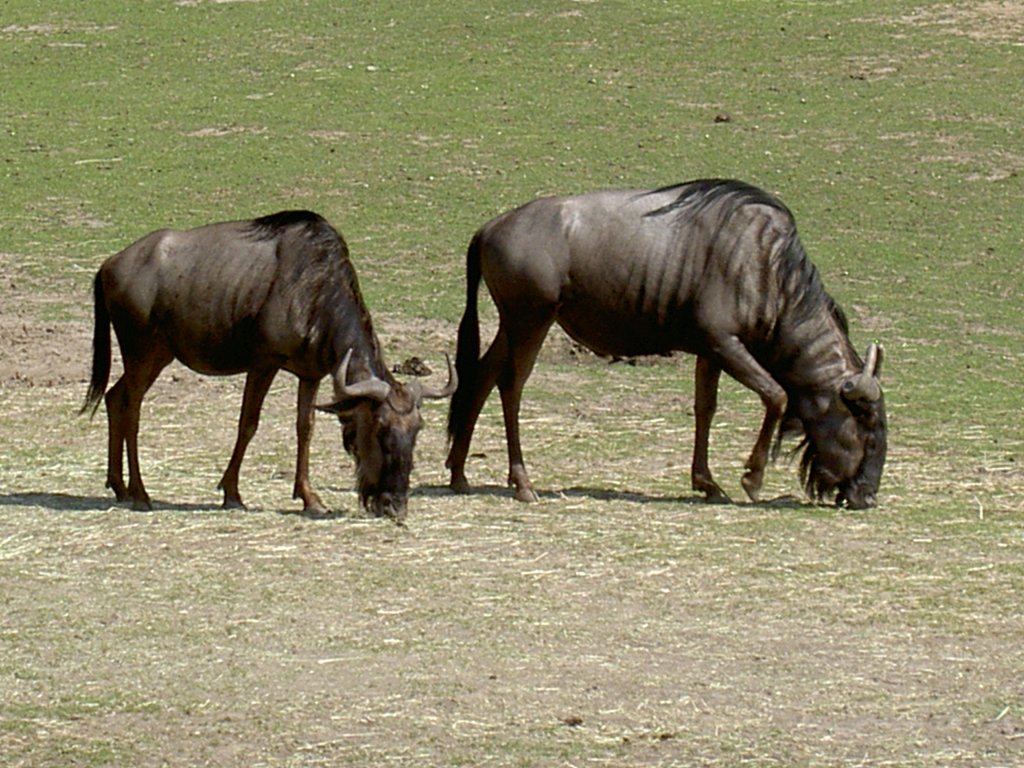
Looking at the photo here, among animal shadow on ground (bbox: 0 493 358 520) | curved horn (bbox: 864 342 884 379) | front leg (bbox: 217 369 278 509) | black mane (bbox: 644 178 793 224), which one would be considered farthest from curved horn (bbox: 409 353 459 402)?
curved horn (bbox: 864 342 884 379)

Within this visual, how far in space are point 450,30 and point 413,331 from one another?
34.5 feet

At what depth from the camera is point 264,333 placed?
10625 millimetres

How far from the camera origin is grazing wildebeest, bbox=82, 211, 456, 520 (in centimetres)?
1034

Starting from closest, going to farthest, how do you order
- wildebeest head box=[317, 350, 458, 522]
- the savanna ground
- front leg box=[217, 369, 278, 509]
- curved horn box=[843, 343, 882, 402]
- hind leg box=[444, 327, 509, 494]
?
the savanna ground → wildebeest head box=[317, 350, 458, 522] → front leg box=[217, 369, 278, 509] → curved horn box=[843, 343, 882, 402] → hind leg box=[444, 327, 509, 494]

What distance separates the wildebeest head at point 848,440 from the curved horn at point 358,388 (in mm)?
2303

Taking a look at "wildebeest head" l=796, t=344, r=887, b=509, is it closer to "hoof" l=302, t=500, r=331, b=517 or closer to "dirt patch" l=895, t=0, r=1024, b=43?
"hoof" l=302, t=500, r=331, b=517

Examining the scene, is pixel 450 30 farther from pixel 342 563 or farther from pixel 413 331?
pixel 342 563

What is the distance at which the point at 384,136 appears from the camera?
69.8 ft

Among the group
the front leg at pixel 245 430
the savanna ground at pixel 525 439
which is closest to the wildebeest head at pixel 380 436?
the savanna ground at pixel 525 439

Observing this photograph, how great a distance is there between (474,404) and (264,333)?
1.45m

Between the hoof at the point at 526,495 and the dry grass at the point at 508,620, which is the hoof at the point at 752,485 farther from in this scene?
the hoof at the point at 526,495

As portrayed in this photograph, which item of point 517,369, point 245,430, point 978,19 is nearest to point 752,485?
point 517,369

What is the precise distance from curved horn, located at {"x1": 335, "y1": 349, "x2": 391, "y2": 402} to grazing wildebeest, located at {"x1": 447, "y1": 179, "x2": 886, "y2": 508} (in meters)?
1.07

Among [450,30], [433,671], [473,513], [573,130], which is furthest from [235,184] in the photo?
[433,671]
